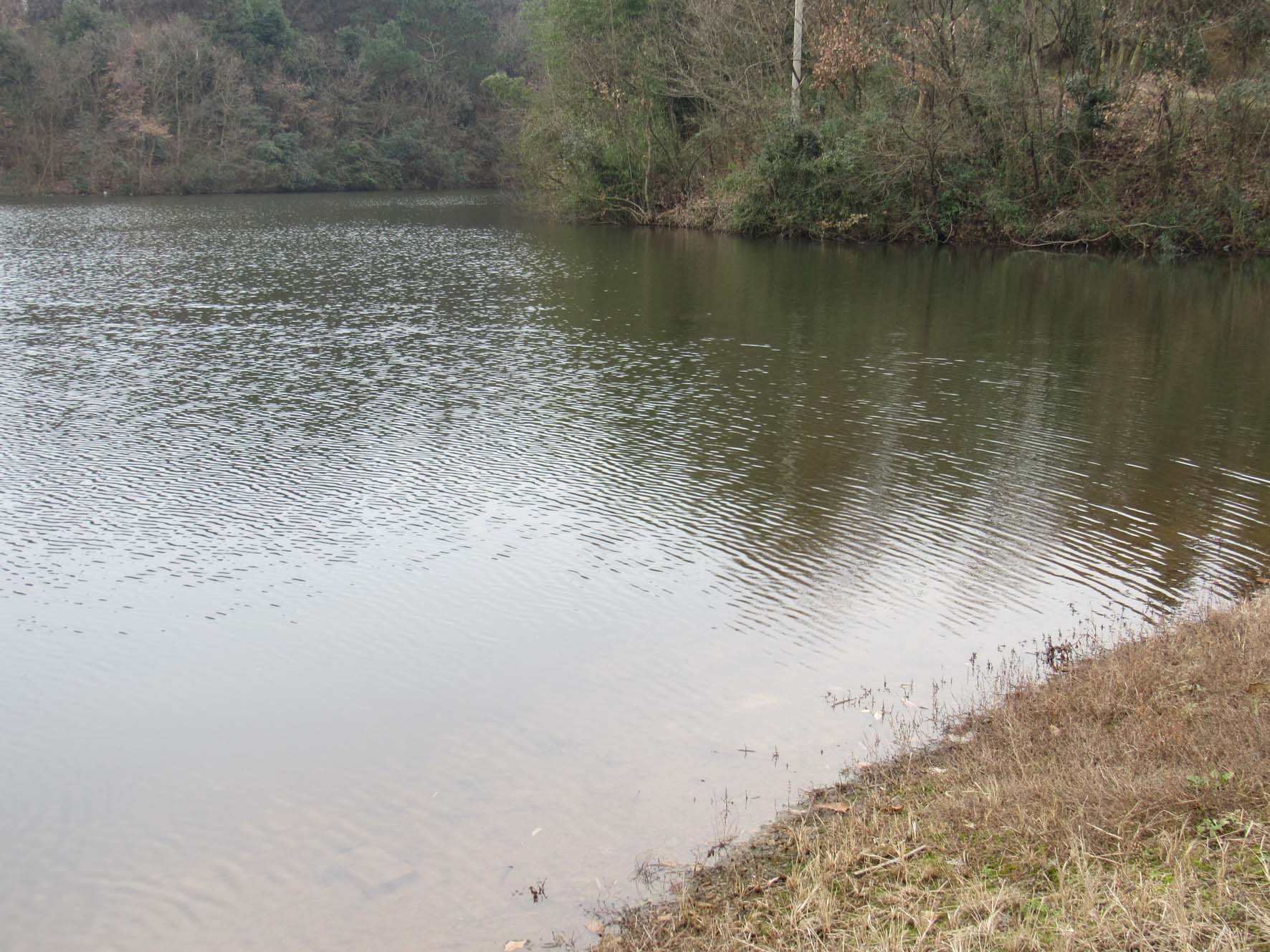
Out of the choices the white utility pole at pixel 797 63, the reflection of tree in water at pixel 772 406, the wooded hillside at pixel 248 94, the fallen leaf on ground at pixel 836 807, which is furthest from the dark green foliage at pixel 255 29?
the fallen leaf on ground at pixel 836 807

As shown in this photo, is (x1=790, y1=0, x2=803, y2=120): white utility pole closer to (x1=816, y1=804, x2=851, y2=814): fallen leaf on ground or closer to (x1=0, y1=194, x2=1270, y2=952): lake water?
(x1=0, y1=194, x2=1270, y2=952): lake water

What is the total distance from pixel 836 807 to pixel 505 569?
421 centimetres

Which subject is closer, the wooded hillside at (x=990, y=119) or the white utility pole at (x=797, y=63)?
the wooded hillside at (x=990, y=119)

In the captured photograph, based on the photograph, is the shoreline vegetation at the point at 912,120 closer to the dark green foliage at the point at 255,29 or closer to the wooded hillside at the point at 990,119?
the wooded hillside at the point at 990,119

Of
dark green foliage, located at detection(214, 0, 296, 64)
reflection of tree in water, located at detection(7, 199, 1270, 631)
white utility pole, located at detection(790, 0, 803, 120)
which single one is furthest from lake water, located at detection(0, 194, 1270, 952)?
dark green foliage, located at detection(214, 0, 296, 64)

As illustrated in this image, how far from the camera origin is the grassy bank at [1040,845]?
12.6ft

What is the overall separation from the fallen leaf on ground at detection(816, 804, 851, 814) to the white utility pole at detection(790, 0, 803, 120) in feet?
104

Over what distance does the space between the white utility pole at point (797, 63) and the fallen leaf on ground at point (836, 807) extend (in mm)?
31590

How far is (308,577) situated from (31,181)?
62603 millimetres

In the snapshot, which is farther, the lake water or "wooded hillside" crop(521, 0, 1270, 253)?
"wooded hillside" crop(521, 0, 1270, 253)

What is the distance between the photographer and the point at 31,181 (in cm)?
6100

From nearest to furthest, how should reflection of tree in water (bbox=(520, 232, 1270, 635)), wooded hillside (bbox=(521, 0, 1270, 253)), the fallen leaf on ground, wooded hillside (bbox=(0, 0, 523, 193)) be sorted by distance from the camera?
the fallen leaf on ground → reflection of tree in water (bbox=(520, 232, 1270, 635)) → wooded hillside (bbox=(521, 0, 1270, 253)) → wooded hillside (bbox=(0, 0, 523, 193))

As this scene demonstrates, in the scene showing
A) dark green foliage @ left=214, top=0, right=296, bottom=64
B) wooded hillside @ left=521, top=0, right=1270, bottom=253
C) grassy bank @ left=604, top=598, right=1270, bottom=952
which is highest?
dark green foliage @ left=214, top=0, right=296, bottom=64

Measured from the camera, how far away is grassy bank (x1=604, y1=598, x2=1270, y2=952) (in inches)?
152
